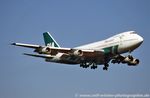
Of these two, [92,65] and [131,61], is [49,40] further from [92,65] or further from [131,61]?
[131,61]

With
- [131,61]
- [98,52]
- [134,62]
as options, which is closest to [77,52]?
[98,52]

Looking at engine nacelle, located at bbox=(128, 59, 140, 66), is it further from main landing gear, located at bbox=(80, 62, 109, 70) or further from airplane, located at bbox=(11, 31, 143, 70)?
main landing gear, located at bbox=(80, 62, 109, 70)

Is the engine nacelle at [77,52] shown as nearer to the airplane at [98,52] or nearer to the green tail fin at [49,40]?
the airplane at [98,52]

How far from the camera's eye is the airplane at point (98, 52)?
7606cm

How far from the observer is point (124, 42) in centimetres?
7600

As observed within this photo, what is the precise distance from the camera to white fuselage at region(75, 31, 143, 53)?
75312mm

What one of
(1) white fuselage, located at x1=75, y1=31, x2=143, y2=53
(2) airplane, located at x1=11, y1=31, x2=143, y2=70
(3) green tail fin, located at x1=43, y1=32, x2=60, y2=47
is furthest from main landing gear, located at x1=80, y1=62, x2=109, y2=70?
(3) green tail fin, located at x1=43, y1=32, x2=60, y2=47

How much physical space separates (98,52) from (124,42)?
4.80 metres

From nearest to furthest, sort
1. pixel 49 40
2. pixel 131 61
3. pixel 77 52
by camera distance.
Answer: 1. pixel 77 52
2. pixel 131 61
3. pixel 49 40

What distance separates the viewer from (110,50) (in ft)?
252

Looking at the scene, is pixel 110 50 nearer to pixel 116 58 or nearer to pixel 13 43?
→ pixel 116 58

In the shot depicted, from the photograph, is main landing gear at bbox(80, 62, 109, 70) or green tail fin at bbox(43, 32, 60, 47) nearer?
main landing gear at bbox(80, 62, 109, 70)

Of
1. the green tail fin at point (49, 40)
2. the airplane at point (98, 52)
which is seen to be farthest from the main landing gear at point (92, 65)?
the green tail fin at point (49, 40)

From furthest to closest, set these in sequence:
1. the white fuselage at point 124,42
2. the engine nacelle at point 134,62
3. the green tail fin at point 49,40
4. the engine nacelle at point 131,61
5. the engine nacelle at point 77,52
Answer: the green tail fin at point 49,40 → the engine nacelle at point 134,62 → the engine nacelle at point 131,61 → the engine nacelle at point 77,52 → the white fuselage at point 124,42
